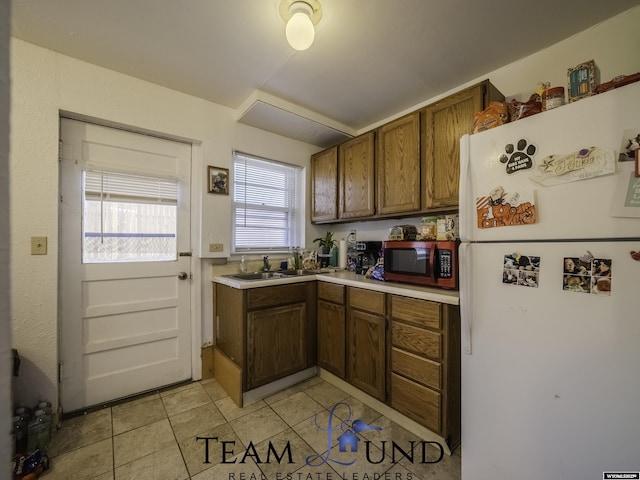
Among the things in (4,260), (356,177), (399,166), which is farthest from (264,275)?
(4,260)

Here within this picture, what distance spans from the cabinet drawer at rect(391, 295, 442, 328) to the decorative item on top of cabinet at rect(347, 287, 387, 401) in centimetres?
11

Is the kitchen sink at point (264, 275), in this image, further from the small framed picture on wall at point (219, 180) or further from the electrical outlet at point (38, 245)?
the electrical outlet at point (38, 245)

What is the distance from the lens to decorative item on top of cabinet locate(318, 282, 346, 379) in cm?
212

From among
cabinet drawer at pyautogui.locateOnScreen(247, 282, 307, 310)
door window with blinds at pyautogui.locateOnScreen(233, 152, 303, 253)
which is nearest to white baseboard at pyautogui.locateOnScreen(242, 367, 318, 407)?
cabinet drawer at pyautogui.locateOnScreen(247, 282, 307, 310)

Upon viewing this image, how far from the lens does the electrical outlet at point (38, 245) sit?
1656 millimetres

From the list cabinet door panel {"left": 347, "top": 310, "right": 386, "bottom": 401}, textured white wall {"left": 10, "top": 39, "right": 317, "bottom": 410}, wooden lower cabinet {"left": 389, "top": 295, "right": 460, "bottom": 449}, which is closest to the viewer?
wooden lower cabinet {"left": 389, "top": 295, "right": 460, "bottom": 449}

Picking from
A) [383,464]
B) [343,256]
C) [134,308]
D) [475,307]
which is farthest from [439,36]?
[134,308]

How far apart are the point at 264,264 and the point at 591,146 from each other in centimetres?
230

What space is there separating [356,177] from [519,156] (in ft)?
4.88

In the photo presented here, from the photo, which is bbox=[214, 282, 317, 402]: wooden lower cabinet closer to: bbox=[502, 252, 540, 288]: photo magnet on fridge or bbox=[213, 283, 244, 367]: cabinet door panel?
bbox=[213, 283, 244, 367]: cabinet door panel

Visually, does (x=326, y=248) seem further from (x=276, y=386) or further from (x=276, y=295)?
(x=276, y=386)

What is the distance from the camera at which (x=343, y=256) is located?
9.23 ft

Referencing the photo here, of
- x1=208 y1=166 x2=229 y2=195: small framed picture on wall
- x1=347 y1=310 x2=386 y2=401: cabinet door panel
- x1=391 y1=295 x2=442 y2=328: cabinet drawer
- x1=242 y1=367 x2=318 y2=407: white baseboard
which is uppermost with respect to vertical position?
x1=208 y1=166 x2=229 y2=195: small framed picture on wall

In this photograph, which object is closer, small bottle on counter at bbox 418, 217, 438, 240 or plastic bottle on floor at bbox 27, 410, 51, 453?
plastic bottle on floor at bbox 27, 410, 51, 453
